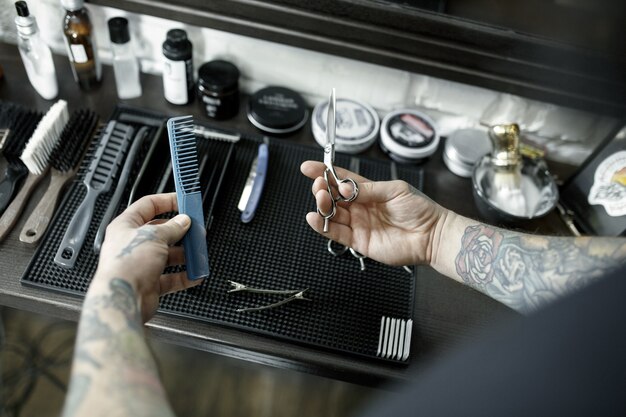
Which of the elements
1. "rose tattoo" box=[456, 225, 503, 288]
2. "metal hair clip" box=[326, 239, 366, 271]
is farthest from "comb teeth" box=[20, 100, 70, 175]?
"rose tattoo" box=[456, 225, 503, 288]

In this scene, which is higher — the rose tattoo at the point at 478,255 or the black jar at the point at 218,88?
the black jar at the point at 218,88

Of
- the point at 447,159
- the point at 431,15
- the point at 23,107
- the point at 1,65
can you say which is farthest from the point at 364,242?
the point at 1,65

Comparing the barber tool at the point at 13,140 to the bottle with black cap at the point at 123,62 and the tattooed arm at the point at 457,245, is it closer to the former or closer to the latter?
the bottle with black cap at the point at 123,62

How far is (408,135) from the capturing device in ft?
3.55

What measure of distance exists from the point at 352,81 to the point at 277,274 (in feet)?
1.50

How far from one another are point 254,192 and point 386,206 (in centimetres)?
25

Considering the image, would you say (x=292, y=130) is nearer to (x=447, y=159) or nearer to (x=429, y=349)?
(x=447, y=159)

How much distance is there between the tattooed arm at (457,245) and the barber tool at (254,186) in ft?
0.49

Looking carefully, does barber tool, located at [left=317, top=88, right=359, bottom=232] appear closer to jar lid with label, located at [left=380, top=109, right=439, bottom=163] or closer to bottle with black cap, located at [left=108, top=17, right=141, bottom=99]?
jar lid with label, located at [left=380, top=109, right=439, bottom=163]

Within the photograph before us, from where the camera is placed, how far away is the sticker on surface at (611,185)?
94 cm

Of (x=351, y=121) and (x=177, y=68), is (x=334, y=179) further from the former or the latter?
(x=177, y=68)

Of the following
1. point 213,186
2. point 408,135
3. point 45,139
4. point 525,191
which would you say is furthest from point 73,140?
point 525,191

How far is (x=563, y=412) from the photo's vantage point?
0.42m

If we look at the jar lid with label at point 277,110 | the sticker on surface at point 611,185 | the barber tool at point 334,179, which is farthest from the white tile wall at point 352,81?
the barber tool at point 334,179
